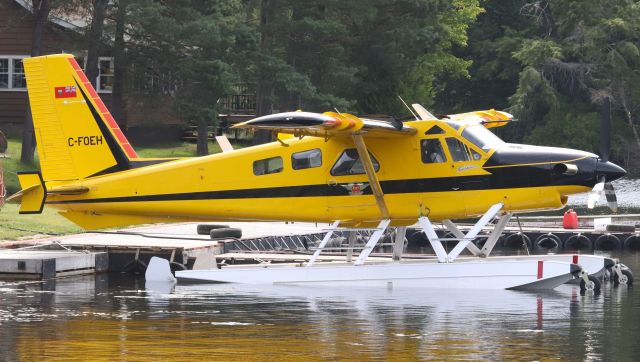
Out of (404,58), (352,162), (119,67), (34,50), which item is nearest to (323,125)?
(352,162)

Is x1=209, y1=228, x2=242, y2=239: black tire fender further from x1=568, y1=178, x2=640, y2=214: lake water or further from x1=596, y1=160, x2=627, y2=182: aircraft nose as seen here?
x1=568, y1=178, x2=640, y2=214: lake water

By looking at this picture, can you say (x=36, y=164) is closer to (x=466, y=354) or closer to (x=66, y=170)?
(x=66, y=170)

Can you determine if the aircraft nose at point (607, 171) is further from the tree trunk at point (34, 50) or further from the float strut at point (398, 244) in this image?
the tree trunk at point (34, 50)

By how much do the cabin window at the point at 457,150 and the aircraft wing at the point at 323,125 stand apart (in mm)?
648

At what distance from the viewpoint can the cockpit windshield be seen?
21250 millimetres

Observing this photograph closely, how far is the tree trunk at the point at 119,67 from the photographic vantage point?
44713 millimetres

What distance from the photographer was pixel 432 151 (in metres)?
21.4

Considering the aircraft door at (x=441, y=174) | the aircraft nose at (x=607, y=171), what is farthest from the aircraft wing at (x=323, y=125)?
the aircraft nose at (x=607, y=171)

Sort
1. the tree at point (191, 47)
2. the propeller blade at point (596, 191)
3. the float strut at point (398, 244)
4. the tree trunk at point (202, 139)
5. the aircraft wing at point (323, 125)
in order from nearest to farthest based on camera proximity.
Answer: the aircraft wing at point (323, 125) < the propeller blade at point (596, 191) < the float strut at point (398, 244) < the tree at point (191, 47) < the tree trunk at point (202, 139)

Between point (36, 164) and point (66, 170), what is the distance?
20.5 metres

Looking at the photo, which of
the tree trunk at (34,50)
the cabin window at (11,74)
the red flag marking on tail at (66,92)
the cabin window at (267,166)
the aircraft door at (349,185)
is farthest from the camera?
the cabin window at (11,74)

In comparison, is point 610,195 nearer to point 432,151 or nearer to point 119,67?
point 432,151

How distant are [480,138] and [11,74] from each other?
106 ft

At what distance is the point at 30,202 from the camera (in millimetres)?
22047
